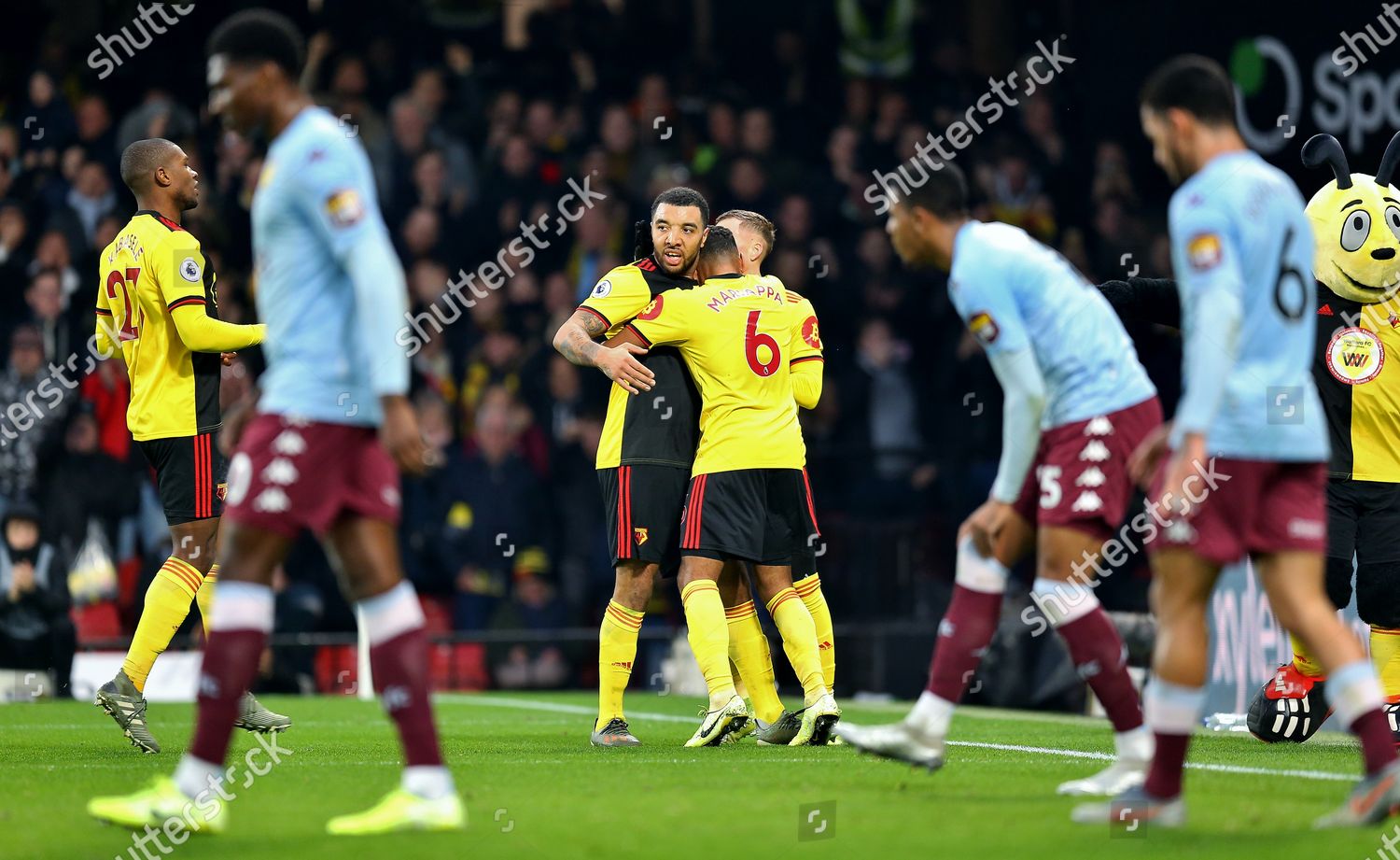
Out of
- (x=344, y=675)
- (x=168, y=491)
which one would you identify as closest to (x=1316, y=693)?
(x=168, y=491)

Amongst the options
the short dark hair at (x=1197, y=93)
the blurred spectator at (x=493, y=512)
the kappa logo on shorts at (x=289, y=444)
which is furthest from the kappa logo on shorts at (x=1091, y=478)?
the blurred spectator at (x=493, y=512)

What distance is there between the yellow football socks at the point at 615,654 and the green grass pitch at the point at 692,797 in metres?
0.26

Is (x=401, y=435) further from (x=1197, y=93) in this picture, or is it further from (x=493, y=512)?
(x=493, y=512)

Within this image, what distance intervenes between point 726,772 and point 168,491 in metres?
3.03

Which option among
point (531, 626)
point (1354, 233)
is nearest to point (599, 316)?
point (1354, 233)

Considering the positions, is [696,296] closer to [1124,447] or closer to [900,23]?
[1124,447]

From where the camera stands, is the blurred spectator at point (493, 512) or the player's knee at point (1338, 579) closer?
the player's knee at point (1338, 579)

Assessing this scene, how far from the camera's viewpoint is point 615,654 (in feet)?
26.3

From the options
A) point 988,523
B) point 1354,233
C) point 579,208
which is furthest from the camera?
point 579,208

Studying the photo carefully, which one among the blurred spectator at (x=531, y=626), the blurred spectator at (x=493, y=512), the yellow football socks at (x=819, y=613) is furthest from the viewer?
the blurred spectator at (x=493, y=512)

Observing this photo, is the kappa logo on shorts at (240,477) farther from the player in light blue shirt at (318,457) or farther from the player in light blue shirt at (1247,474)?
the player in light blue shirt at (1247,474)

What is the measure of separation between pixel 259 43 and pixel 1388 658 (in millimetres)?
5448

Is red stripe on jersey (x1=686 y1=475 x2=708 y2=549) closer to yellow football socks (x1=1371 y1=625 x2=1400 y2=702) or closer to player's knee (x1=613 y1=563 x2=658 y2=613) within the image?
player's knee (x1=613 y1=563 x2=658 y2=613)

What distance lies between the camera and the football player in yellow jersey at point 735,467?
7949 mm
